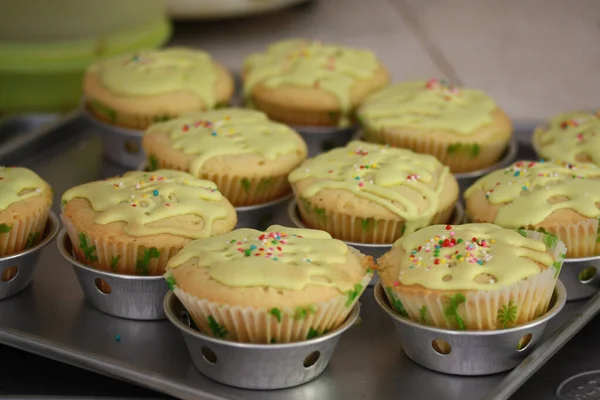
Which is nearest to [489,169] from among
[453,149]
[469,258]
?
[453,149]

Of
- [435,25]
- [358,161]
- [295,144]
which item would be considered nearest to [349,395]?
[358,161]

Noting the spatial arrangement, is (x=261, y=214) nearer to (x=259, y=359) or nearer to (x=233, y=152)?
(x=233, y=152)

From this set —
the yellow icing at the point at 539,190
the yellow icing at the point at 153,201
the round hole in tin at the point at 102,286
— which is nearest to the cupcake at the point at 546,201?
the yellow icing at the point at 539,190

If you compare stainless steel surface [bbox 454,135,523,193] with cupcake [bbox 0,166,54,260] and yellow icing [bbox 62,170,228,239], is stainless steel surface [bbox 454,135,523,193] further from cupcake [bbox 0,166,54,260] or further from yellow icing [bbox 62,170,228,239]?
cupcake [bbox 0,166,54,260]

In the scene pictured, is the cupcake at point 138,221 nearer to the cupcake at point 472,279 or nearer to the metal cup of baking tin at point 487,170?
the cupcake at point 472,279

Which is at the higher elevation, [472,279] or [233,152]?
[472,279]

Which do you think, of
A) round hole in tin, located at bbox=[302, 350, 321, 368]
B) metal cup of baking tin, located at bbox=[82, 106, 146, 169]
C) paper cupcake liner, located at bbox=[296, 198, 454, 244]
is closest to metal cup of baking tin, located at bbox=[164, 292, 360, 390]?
round hole in tin, located at bbox=[302, 350, 321, 368]
